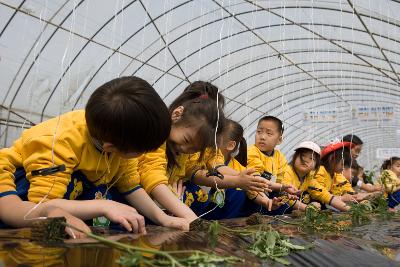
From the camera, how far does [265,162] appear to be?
4.66 m

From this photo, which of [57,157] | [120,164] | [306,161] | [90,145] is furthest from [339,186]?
[57,157]

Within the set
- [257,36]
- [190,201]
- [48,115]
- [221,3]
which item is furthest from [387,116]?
[190,201]

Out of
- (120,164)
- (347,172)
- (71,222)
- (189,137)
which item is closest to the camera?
(71,222)

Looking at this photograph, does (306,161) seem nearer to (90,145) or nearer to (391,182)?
(391,182)

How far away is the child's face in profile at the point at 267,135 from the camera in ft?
15.1

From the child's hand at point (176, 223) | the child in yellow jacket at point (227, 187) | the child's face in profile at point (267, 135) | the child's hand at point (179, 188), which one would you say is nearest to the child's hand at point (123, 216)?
the child's hand at point (176, 223)

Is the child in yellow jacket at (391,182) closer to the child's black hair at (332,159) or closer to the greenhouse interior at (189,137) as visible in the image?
the greenhouse interior at (189,137)

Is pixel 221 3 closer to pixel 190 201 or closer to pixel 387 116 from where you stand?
pixel 387 116

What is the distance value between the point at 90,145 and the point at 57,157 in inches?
6.6

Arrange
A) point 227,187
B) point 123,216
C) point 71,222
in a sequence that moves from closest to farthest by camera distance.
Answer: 1. point 71,222
2. point 123,216
3. point 227,187

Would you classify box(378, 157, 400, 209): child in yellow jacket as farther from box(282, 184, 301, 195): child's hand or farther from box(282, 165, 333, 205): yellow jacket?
box(282, 184, 301, 195): child's hand

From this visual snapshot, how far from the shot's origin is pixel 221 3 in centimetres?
1095

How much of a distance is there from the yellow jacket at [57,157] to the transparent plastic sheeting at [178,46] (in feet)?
25.5

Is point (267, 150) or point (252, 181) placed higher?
point (267, 150)
